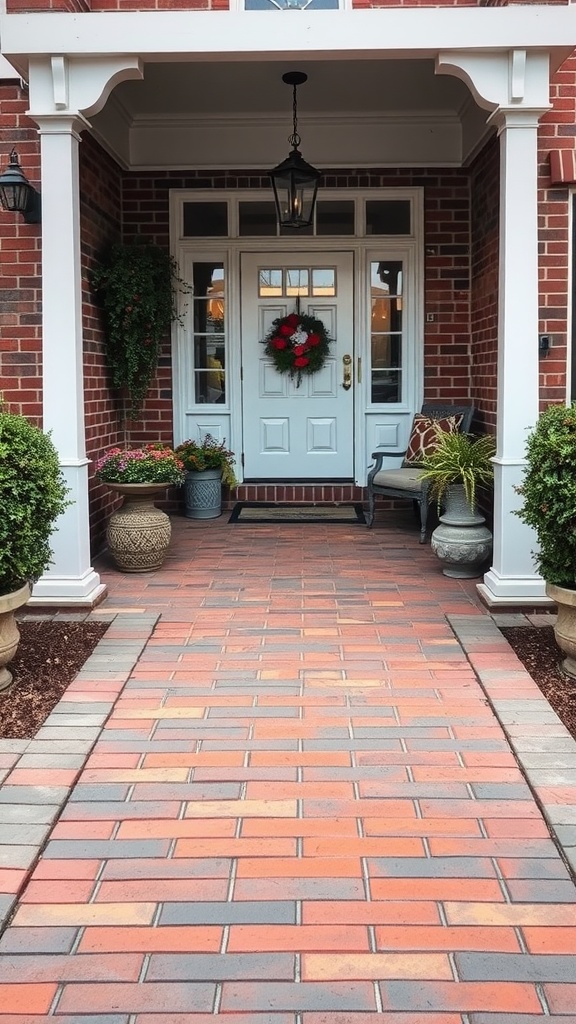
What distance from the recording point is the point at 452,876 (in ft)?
7.30

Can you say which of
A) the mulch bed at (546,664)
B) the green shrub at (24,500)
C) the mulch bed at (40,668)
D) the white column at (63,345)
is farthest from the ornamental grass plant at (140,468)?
the mulch bed at (546,664)

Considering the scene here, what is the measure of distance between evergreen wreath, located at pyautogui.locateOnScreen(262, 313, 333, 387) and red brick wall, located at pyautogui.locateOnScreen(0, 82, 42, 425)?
261 cm

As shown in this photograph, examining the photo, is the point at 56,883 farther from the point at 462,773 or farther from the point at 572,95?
the point at 572,95

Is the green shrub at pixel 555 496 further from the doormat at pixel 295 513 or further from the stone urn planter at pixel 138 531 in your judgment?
the doormat at pixel 295 513

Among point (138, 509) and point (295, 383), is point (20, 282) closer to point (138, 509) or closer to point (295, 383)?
point (138, 509)

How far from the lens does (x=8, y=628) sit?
11.3ft

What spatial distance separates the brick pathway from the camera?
184 centimetres

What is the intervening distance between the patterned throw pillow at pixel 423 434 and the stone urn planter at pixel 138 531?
6.86 ft

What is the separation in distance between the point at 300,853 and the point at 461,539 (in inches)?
117

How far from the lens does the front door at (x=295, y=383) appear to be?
7.25 meters

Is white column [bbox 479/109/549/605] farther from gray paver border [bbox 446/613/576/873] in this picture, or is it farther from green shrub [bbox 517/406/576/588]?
green shrub [bbox 517/406/576/588]

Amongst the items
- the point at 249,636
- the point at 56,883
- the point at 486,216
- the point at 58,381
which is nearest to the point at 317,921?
the point at 56,883

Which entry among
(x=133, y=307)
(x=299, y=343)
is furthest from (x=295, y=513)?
(x=133, y=307)

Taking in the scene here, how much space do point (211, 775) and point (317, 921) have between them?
786mm
